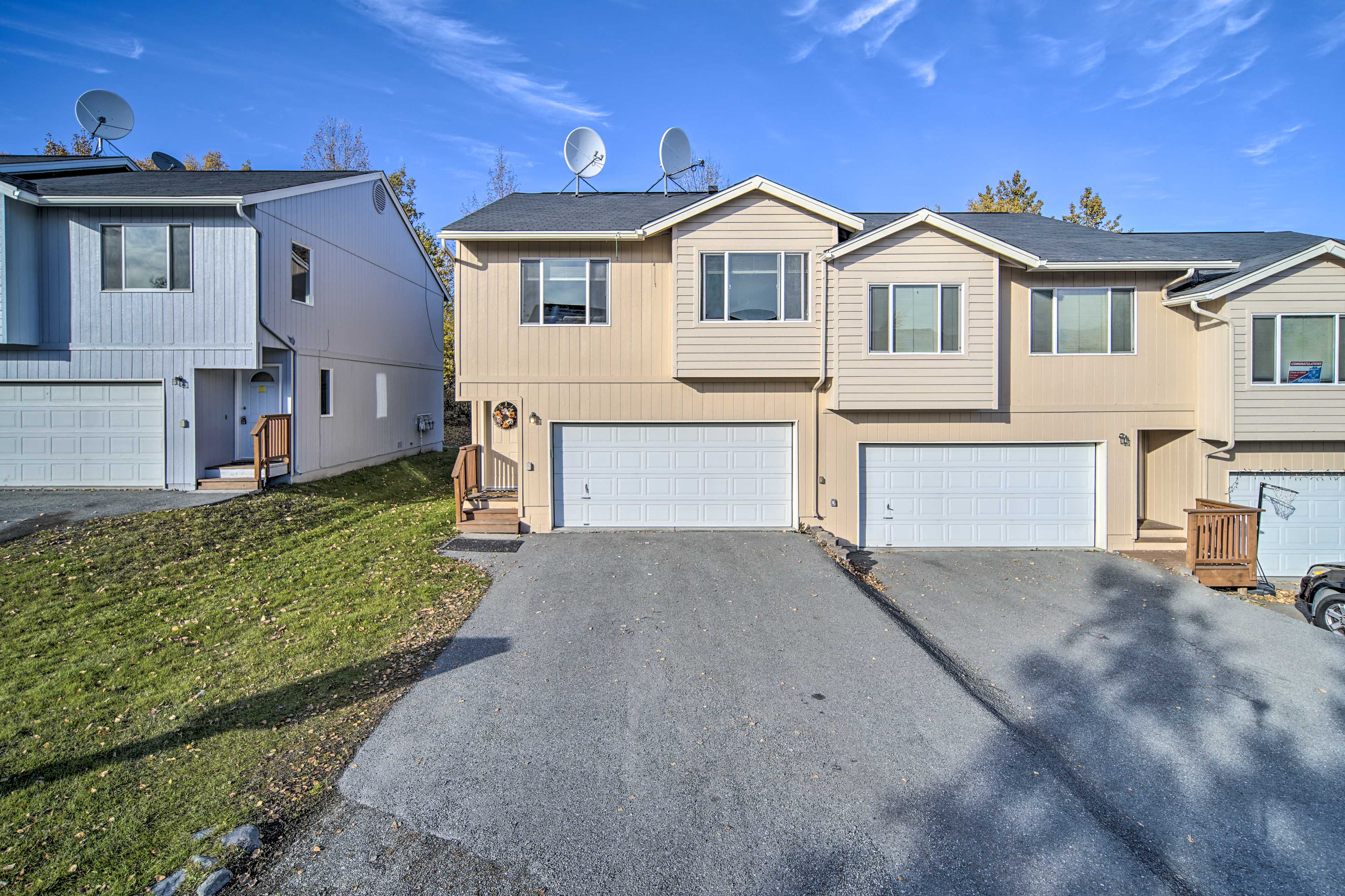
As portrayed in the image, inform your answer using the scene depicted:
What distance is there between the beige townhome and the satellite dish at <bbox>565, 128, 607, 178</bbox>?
261cm

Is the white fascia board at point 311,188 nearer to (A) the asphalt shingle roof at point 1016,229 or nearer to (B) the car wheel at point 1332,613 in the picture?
(A) the asphalt shingle roof at point 1016,229

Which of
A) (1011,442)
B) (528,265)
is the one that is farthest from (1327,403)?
(528,265)

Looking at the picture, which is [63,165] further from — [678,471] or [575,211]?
[678,471]

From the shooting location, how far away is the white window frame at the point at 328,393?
14.4m

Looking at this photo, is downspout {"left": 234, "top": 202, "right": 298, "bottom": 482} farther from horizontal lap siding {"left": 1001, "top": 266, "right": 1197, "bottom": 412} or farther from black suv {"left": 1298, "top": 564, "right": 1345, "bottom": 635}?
black suv {"left": 1298, "top": 564, "right": 1345, "bottom": 635}

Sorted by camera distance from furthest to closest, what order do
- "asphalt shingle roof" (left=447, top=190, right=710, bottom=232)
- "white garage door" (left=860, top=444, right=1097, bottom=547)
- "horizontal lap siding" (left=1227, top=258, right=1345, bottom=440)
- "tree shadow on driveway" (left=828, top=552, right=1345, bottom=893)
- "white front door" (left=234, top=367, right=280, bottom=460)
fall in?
"white front door" (left=234, top=367, right=280, bottom=460) < "white garage door" (left=860, top=444, right=1097, bottom=547) < "asphalt shingle roof" (left=447, top=190, right=710, bottom=232) < "horizontal lap siding" (left=1227, top=258, right=1345, bottom=440) < "tree shadow on driveway" (left=828, top=552, right=1345, bottom=893)

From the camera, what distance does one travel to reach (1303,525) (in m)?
10.8

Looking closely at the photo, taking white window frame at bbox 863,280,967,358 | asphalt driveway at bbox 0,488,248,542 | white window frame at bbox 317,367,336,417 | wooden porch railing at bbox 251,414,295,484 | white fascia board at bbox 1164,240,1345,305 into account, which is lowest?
asphalt driveway at bbox 0,488,248,542

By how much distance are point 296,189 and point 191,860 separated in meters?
13.6

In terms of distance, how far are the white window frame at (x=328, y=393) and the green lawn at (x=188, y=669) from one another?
425 centimetres

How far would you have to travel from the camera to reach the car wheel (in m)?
8.27

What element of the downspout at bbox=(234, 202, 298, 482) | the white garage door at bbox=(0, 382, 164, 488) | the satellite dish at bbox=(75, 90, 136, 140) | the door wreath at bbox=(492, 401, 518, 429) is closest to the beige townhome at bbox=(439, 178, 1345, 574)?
the door wreath at bbox=(492, 401, 518, 429)

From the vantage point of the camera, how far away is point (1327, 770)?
16.0ft

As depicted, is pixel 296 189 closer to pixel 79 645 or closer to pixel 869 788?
pixel 79 645
